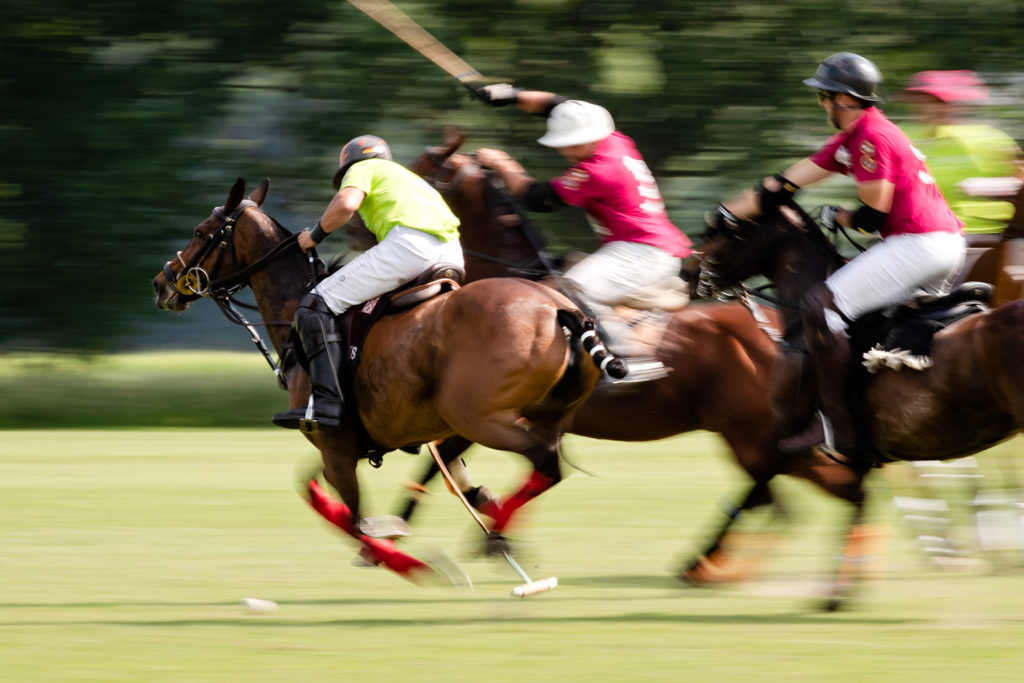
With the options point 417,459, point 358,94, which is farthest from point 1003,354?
point 358,94

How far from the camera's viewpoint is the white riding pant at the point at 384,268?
7.66 metres

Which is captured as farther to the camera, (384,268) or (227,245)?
(227,245)

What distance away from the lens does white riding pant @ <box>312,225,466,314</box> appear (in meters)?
7.66

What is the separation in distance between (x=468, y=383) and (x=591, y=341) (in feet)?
2.04

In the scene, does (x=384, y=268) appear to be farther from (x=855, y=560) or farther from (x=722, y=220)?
(x=855, y=560)

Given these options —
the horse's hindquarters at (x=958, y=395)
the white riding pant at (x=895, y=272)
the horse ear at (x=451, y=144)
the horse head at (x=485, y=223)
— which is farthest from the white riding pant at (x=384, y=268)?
the horse's hindquarters at (x=958, y=395)

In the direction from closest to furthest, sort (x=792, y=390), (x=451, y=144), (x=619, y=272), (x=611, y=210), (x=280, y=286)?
(x=792, y=390), (x=280, y=286), (x=619, y=272), (x=611, y=210), (x=451, y=144)

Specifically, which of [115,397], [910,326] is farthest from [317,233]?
[115,397]

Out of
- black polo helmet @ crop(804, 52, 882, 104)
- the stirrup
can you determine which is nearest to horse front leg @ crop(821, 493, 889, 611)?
the stirrup

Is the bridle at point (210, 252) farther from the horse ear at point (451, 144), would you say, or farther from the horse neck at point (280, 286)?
the horse ear at point (451, 144)

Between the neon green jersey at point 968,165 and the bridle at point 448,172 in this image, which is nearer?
the neon green jersey at point 968,165

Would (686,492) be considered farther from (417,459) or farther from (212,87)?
(212,87)

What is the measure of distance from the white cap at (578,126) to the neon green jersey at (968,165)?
1.84 meters

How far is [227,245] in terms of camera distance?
8.50 metres
